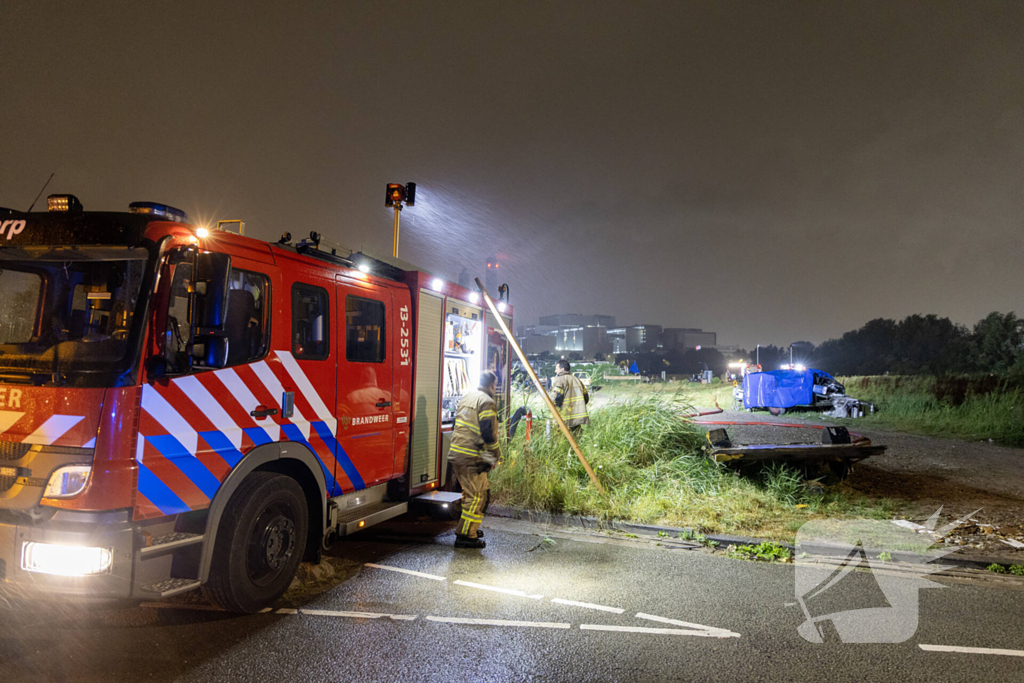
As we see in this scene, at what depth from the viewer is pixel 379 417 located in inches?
226

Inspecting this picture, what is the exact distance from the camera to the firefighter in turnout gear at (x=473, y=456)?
20.0ft

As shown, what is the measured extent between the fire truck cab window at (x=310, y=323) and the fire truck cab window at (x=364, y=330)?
277 millimetres

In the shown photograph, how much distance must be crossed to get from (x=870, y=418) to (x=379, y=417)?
57.9 feet

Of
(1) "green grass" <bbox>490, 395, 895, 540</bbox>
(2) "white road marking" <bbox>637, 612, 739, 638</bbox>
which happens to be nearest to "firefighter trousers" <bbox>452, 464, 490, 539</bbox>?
(1) "green grass" <bbox>490, 395, 895, 540</bbox>

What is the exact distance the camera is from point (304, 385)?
475 centimetres

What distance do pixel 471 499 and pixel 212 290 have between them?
11.2 ft

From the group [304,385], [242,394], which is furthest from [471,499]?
[242,394]

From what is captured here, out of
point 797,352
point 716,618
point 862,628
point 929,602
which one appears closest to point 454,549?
point 716,618

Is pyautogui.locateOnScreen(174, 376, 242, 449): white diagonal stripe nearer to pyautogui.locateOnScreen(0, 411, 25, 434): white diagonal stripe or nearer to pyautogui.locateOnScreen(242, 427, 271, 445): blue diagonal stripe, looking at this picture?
pyautogui.locateOnScreen(242, 427, 271, 445): blue diagonal stripe

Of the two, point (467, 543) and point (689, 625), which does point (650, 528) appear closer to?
point (467, 543)

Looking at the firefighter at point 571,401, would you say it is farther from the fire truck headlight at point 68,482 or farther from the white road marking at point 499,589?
the fire truck headlight at point 68,482

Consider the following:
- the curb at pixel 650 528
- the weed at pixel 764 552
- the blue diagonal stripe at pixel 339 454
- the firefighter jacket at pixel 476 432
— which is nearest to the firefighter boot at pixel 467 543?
the firefighter jacket at pixel 476 432

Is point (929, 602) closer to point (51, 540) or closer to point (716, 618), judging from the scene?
point (716, 618)

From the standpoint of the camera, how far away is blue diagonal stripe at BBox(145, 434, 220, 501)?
11.9 ft
